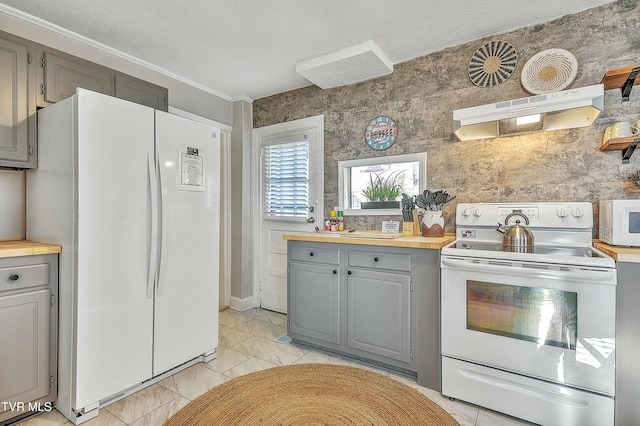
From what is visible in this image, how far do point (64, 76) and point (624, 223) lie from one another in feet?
12.0

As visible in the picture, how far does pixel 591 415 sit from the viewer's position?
1613 millimetres

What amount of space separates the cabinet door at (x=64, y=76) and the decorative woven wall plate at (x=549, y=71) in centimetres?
318

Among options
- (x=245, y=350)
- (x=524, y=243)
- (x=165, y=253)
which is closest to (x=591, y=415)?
(x=524, y=243)

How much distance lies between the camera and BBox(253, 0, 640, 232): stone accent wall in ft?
6.86

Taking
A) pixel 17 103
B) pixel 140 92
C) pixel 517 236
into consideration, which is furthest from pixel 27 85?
pixel 517 236

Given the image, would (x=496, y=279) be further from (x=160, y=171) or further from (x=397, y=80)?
(x=160, y=171)

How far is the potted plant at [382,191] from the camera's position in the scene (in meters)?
2.95

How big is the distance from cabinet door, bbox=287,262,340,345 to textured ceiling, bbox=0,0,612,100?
1.84 meters

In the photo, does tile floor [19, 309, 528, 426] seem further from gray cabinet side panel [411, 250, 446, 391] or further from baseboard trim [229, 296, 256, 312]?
baseboard trim [229, 296, 256, 312]

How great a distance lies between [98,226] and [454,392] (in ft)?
7.74

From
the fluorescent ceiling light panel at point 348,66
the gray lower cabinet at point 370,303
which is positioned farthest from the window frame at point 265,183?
the gray lower cabinet at point 370,303

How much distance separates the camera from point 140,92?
2697mm

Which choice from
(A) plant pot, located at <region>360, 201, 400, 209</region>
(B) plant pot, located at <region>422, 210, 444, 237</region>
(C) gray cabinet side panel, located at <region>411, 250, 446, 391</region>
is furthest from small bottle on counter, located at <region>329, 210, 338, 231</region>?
(C) gray cabinet side panel, located at <region>411, 250, 446, 391</region>

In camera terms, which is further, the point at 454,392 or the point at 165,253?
the point at 165,253
